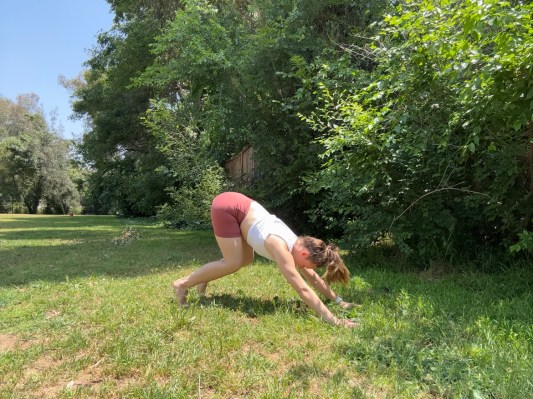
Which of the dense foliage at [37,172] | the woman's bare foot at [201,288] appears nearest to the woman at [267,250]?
the woman's bare foot at [201,288]

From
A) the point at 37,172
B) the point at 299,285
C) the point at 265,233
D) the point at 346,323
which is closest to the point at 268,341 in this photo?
the point at 299,285

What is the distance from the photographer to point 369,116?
16.2ft

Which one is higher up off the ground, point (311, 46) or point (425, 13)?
point (311, 46)

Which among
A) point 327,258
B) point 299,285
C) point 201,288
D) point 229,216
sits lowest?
point 201,288

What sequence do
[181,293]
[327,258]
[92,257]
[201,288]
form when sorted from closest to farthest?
[327,258]
[181,293]
[201,288]
[92,257]

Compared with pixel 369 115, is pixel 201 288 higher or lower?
lower

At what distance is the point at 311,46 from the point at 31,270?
5917 mm

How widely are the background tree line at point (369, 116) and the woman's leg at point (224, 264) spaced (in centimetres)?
199

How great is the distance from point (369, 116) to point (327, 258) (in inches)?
80.0

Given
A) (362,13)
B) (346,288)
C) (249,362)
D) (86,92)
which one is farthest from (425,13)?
(86,92)

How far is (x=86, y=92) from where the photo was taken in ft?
77.2

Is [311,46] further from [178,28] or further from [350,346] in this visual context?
[350,346]

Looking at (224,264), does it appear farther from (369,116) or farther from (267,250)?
(369,116)

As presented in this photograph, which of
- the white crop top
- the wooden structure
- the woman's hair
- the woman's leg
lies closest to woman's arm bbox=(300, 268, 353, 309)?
the woman's hair
